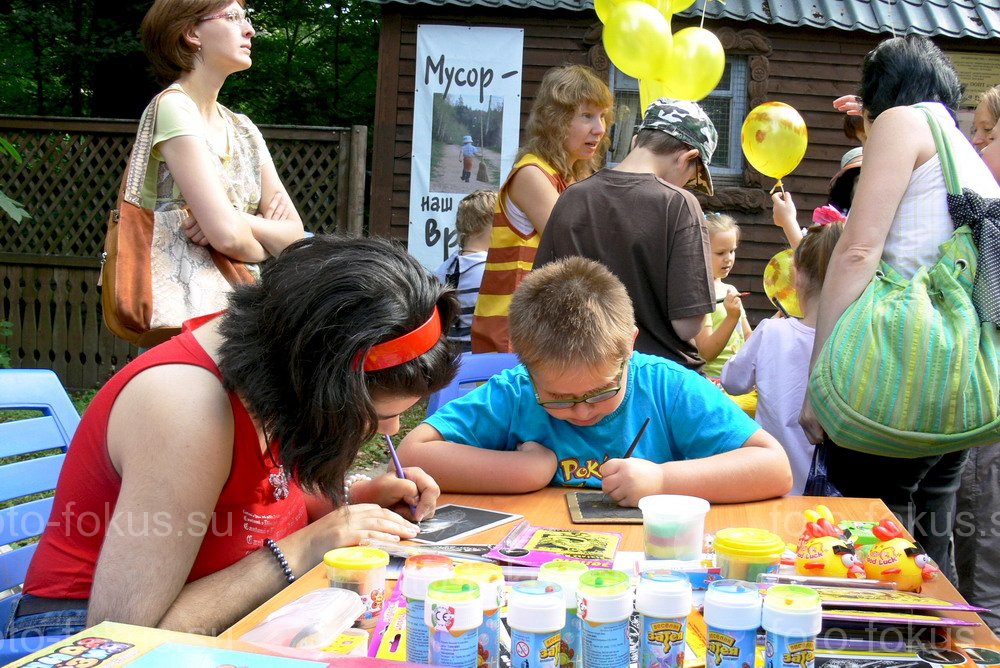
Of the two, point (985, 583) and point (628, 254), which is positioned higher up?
point (628, 254)

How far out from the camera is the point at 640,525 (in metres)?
1.80

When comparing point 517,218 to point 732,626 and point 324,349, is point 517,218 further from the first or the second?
point 732,626

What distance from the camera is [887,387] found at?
80.8 inches

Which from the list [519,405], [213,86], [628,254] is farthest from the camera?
[628,254]

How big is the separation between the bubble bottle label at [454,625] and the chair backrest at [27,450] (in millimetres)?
1196

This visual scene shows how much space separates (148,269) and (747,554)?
169 centimetres

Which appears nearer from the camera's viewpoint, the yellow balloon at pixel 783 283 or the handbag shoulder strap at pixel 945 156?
the handbag shoulder strap at pixel 945 156

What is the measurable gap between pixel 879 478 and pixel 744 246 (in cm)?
651

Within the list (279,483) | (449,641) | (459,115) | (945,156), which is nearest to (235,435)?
(279,483)

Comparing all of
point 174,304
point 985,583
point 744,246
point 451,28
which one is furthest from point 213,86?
point 744,246

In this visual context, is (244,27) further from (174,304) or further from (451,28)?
(451,28)

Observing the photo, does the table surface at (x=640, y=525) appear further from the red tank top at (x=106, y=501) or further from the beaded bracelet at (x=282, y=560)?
the red tank top at (x=106, y=501)

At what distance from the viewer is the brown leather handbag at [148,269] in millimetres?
2307

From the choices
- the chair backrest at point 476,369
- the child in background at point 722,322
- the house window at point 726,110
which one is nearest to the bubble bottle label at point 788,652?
the chair backrest at point 476,369
